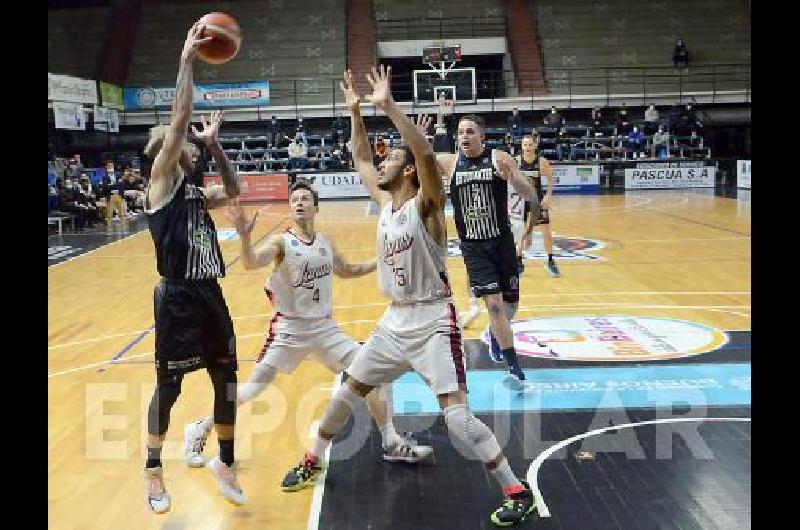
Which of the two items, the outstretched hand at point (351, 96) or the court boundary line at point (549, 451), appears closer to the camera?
the court boundary line at point (549, 451)

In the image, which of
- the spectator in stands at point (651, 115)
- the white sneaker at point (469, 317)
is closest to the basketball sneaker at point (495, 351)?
the white sneaker at point (469, 317)

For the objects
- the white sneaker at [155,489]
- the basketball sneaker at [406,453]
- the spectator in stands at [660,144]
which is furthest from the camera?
the spectator in stands at [660,144]

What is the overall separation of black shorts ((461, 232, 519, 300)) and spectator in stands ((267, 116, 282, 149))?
23011 millimetres

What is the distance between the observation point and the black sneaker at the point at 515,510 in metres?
4.42

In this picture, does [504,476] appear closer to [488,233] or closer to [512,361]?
[512,361]

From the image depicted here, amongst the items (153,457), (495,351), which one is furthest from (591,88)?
(153,457)

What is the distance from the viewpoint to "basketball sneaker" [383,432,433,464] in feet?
17.7

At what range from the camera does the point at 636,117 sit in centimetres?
3081

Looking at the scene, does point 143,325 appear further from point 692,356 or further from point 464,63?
point 464,63

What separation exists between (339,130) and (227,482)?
25.3 m

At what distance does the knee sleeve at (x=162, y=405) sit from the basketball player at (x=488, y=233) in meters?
2.96

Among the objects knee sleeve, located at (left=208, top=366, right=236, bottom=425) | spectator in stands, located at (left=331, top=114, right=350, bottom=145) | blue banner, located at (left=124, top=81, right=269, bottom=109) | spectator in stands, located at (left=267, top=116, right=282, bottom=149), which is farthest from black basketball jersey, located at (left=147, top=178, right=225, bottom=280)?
blue banner, located at (left=124, top=81, right=269, bottom=109)

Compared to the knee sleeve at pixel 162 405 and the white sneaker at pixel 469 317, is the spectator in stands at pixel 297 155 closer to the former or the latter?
the white sneaker at pixel 469 317

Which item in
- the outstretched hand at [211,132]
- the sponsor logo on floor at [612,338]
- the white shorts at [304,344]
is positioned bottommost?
the sponsor logo on floor at [612,338]
